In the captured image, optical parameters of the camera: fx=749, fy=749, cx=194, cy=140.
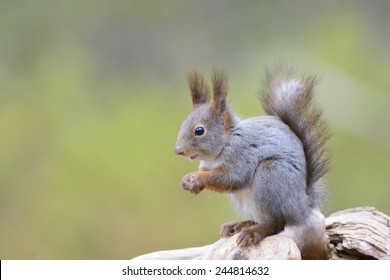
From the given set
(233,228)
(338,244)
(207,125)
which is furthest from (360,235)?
(207,125)

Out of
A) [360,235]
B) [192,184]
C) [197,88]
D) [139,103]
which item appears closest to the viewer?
[192,184]

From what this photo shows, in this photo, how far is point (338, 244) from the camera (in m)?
2.21

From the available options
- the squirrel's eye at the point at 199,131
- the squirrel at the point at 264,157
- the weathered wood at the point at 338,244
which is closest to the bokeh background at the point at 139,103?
the weathered wood at the point at 338,244

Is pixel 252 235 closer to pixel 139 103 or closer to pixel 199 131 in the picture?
pixel 199 131

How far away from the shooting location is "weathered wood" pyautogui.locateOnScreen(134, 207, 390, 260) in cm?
191

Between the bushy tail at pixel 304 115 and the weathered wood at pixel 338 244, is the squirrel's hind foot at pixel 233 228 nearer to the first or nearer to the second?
the weathered wood at pixel 338 244

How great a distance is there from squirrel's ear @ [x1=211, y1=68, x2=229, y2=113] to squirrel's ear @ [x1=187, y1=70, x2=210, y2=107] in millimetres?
52

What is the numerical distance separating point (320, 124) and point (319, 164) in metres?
0.12

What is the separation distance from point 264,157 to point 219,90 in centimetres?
21

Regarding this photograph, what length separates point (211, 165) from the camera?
1982 millimetres

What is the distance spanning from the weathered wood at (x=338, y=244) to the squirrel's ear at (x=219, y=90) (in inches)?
13.8
